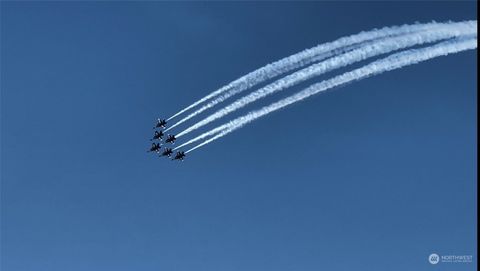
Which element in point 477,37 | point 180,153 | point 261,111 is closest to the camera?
point 477,37

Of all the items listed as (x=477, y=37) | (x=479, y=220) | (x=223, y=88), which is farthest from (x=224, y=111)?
(x=479, y=220)

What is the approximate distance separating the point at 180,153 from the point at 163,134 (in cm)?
274

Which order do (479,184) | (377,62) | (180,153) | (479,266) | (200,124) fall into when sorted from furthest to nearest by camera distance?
(180,153), (200,124), (377,62), (479,184), (479,266)

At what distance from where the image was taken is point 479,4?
30859 millimetres

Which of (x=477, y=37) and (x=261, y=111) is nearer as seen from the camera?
(x=477, y=37)

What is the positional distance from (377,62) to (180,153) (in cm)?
2163

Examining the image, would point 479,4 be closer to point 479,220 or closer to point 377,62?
point 377,62

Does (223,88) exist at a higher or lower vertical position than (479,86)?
higher

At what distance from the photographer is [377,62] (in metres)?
36.5

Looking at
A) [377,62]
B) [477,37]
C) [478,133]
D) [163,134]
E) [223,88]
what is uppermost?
[163,134]

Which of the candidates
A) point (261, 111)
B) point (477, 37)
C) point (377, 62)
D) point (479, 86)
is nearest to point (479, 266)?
point (479, 86)

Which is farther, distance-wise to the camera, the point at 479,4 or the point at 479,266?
the point at 479,4

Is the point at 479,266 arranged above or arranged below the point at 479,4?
below

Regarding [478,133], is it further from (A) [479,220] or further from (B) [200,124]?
(B) [200,124]
